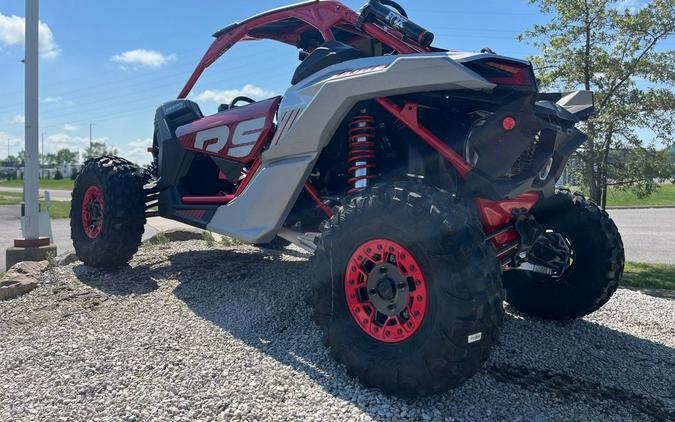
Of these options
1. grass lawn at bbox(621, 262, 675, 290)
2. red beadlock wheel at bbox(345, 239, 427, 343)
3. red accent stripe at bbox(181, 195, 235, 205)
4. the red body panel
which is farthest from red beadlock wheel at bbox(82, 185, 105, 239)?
grass lawn at bbox(621, 262, 675, 290)

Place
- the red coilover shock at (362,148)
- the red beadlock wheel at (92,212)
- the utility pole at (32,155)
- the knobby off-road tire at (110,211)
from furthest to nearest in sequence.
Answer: the utility pole at (32,155) → the red beadlock wheel at (92,212) → the knobby off-road tire at (110,211) → the red coilover shock at (362,148)

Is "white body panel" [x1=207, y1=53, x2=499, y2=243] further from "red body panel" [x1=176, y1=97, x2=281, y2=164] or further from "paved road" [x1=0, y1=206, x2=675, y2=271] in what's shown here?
"paved road" [x1=0, y1=206, x2=675, y2=271]

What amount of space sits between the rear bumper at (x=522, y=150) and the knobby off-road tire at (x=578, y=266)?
645 mm

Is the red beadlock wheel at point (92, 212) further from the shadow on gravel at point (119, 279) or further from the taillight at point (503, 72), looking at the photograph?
the taillight at point (503, 72)

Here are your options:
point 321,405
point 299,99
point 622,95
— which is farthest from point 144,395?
point 622,95

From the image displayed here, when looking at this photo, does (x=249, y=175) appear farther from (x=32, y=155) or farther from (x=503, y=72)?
(x=32, y=155)

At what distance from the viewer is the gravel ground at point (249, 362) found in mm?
2865

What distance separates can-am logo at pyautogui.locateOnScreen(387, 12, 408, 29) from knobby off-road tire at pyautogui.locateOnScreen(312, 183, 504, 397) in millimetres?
1487

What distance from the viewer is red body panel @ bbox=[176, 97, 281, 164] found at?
4.48 meters

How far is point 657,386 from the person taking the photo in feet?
11.1

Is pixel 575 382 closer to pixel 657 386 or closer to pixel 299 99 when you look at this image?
pixel 657 386

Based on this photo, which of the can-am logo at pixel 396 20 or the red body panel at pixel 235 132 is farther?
the red body panel at pixel 235 132

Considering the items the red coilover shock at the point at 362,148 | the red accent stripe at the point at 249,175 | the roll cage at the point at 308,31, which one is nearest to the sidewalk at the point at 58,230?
the roll cage at the point at 308,31

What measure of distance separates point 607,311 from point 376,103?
3.25 meters
